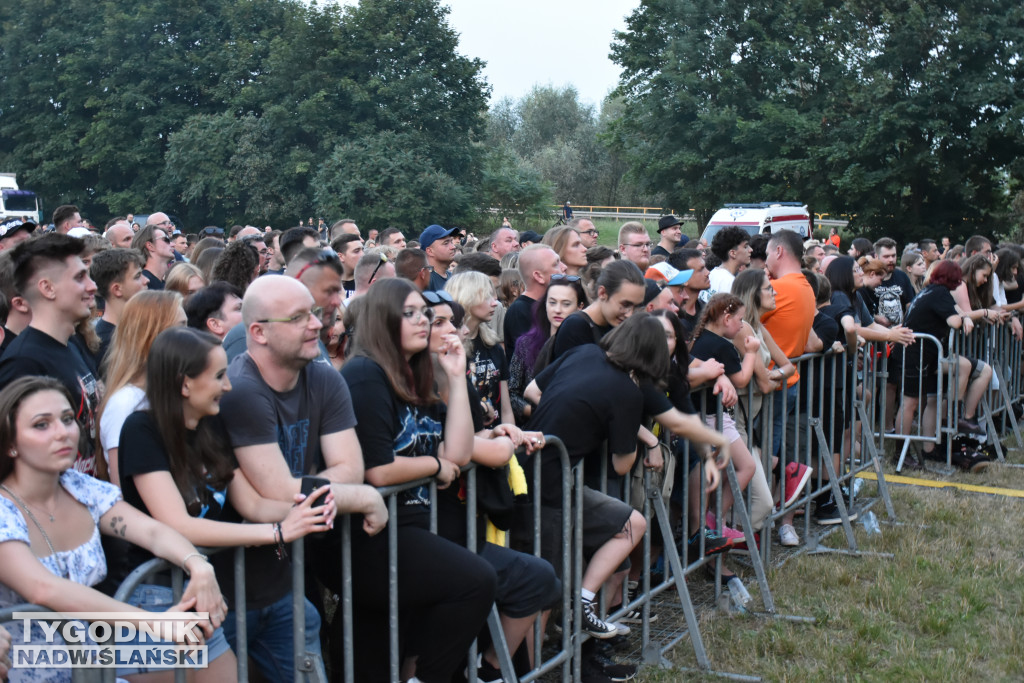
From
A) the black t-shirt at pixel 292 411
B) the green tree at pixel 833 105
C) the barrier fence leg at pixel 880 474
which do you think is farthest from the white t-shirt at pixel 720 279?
the green tree at pixel 833 105

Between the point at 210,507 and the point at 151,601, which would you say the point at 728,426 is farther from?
the point at 151,601

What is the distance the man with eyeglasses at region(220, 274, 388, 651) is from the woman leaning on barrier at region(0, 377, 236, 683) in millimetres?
386

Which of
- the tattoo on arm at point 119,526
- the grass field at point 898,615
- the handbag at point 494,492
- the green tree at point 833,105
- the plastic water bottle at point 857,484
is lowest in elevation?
the grass field at point 898,615

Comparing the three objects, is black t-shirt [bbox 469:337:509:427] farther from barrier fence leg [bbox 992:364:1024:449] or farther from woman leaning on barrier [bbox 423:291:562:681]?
barrier fence leg [bbox 992:364:1024:449]

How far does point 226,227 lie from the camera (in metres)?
46.8

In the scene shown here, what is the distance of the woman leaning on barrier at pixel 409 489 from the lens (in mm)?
3541

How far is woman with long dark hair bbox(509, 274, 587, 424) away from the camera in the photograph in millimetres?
5941

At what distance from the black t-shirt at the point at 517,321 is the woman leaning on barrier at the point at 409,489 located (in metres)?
2.59

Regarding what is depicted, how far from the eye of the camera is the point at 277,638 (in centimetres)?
328

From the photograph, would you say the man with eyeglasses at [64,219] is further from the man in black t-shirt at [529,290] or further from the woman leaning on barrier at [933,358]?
the woman leaning on barrier at [933,358]

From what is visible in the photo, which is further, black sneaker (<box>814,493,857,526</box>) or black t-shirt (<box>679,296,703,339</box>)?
black sneaker (<box>814,493,857,526</box>)

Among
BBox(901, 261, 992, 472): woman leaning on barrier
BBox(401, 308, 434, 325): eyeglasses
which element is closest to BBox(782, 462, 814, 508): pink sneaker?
BBox(901, 261, 992, 472): woman leaning on barrier

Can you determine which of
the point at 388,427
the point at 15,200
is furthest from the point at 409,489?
the point at 15,200

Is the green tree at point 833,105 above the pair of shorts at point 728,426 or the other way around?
above
